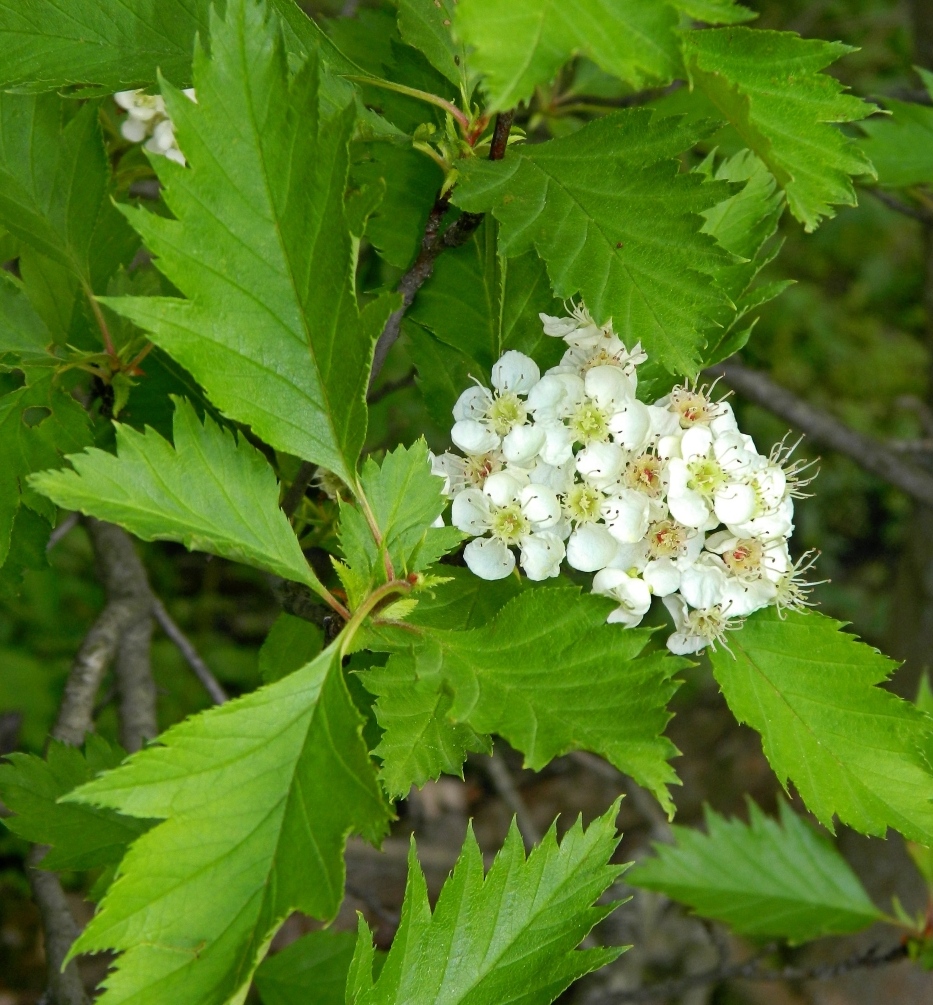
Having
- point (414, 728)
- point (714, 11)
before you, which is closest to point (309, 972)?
point (414, 728)

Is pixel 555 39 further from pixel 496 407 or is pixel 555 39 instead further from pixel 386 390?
pixel 386 390

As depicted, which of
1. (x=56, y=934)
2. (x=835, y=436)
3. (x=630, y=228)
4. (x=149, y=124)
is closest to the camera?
(x=630, y=228)

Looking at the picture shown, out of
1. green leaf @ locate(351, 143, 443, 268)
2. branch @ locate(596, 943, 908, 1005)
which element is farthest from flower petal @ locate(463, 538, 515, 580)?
branch @ locate(596, 943, 908, 1005)

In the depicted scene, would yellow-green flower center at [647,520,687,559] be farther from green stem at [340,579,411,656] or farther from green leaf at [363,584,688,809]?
green stem at [340,579,411,656]

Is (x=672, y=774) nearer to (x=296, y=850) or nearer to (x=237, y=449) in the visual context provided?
(x=296, y=850)

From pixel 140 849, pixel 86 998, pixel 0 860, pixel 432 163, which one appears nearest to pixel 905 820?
pixel 140 849
